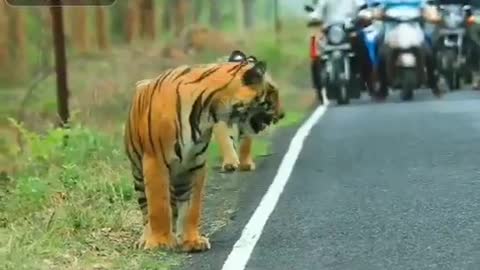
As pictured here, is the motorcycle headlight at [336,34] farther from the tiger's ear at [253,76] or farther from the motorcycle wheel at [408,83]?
the tiger's ear at [253,76]

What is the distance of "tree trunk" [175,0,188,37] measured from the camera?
25888 millimetres

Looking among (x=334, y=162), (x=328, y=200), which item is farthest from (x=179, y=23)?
(x=328, y=200)

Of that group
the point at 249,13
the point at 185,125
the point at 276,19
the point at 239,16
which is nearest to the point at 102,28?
the point at 239,16

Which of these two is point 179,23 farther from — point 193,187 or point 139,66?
point 193,187

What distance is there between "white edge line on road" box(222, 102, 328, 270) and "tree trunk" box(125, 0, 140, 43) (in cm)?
826

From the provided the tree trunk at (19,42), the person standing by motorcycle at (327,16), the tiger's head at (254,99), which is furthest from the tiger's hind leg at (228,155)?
the person standing by motorcycle at (327,16)

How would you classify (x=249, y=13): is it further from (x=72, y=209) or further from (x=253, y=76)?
(x=253, y=76)

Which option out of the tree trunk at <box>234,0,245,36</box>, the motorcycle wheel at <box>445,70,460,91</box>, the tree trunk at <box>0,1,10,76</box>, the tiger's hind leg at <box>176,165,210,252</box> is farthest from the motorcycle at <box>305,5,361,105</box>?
the tiger's hind leg at <box>176,165,210,252</box>

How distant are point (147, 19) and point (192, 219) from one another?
16.1 metres

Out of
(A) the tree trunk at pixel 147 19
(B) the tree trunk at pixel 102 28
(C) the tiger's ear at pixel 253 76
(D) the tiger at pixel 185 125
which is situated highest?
(C) the tiger's ear at pixel 253 76

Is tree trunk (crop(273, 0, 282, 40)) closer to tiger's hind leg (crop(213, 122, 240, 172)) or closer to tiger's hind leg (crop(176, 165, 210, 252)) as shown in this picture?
tiger's hind leg (crop(213, 122, 240, 172))

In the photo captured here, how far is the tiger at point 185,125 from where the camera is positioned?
7.52 m

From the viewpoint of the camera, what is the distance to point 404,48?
778 inches

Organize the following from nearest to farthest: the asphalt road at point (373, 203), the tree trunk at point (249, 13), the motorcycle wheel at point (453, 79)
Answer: the asphalt road at point (373, 203)
the motorcycle wheel at point (453, 79)
the tree trunk at point (249, 13)
